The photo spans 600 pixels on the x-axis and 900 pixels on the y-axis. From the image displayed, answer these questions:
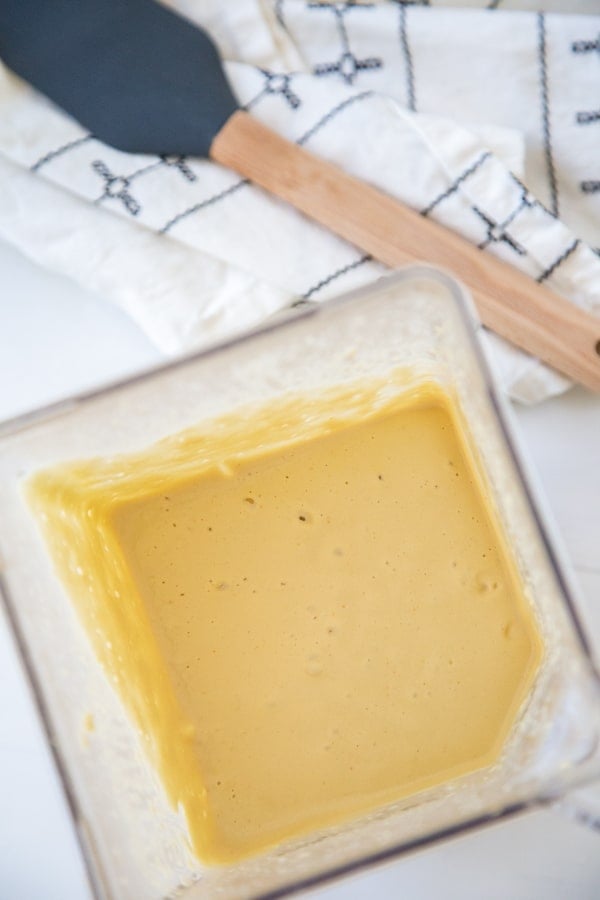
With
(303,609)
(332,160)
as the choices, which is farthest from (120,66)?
(303,609)

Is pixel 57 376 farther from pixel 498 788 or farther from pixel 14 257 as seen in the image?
pixel 498 788

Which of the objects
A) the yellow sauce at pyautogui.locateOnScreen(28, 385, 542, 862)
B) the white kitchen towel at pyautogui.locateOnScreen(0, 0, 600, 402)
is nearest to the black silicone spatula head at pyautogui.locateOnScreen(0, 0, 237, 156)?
the white kitchen towel at pyautogui.locateOnScreen(0, 0, 600, 402)

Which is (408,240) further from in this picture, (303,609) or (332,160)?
(303,609)

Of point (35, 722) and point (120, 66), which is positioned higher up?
point (120, 66)

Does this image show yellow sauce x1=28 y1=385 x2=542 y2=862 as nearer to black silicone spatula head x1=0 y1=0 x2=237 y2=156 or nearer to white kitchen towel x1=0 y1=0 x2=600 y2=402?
white kitchen towel x1=0 y1=0 x2=600 y2=402

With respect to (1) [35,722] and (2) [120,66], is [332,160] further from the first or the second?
(1) [35,722]

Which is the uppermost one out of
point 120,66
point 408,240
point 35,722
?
point 120,66

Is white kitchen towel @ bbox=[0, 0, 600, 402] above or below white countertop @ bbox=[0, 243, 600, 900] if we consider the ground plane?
above
